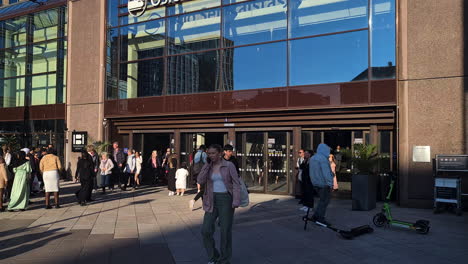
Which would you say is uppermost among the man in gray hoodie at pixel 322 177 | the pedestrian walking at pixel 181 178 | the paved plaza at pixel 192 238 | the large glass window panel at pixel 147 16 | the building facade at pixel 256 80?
the large glass window panel at pixel 147 16

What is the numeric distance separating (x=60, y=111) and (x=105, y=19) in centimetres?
497

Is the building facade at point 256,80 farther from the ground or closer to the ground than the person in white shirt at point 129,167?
farther from the ground

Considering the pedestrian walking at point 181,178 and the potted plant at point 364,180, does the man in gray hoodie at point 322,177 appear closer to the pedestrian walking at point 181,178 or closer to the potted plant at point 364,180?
the potted plant at point 364,180

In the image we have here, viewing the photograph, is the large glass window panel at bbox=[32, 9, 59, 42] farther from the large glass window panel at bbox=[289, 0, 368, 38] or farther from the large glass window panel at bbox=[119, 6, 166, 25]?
the large glass window panel at bbox=[289, 0, 368, 38]

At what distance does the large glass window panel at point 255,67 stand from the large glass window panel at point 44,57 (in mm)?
9931

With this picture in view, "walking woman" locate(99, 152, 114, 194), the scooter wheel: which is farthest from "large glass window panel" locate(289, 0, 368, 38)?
"walking woman" locate(99, 152, 114, 194)

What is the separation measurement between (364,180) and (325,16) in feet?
19.2

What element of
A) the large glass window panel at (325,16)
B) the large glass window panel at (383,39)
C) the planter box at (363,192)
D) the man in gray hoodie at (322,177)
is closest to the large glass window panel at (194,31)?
the large glass window panel at (325,16)

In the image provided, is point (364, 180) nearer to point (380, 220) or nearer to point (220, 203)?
point (380, 220)

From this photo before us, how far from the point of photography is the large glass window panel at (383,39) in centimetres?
1232

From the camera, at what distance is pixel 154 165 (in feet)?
55.1

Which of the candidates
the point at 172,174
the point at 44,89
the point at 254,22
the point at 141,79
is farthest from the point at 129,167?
the point at 44,89

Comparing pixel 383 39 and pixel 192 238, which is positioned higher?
pixel 383 39

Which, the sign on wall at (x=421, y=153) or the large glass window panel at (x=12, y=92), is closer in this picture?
the sign on wall at (x=421, y=153)
